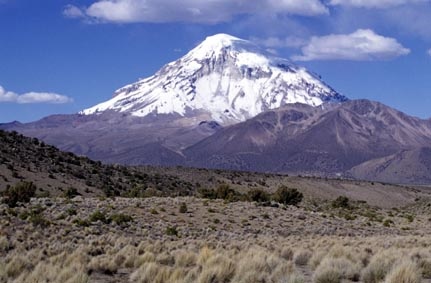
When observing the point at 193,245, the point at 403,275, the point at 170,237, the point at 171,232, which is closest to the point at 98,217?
the point at 171,232

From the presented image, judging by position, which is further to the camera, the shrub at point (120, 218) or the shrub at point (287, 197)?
the shrub at point (287, 197)

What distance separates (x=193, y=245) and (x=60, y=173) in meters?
42.1

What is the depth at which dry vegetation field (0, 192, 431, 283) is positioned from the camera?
1560cm

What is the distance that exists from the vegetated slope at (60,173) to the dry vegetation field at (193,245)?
665 inches

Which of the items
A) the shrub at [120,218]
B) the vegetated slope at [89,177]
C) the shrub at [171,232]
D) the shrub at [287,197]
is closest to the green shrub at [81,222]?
the shrub at [120,218]

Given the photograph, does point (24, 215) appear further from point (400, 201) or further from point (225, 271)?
point (400, 201)

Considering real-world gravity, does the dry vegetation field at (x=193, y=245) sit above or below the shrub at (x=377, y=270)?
below

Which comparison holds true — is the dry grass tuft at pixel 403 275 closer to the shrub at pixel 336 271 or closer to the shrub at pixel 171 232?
the shrub at pixel 336 271

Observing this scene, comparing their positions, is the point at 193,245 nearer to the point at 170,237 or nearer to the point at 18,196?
the point at 170,237

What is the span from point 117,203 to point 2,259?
20.0 m

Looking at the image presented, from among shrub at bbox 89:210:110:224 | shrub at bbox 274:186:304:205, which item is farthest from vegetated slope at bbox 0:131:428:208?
shrub at bbox 89:210:110:224

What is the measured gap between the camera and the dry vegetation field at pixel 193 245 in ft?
51.2

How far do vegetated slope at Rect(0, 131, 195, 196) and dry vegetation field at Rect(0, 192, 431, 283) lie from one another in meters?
16.9

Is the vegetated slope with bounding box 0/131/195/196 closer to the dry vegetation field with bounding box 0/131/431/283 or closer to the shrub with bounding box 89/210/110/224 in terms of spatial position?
the dry vegetation field with bounding box 0/131/431/283
